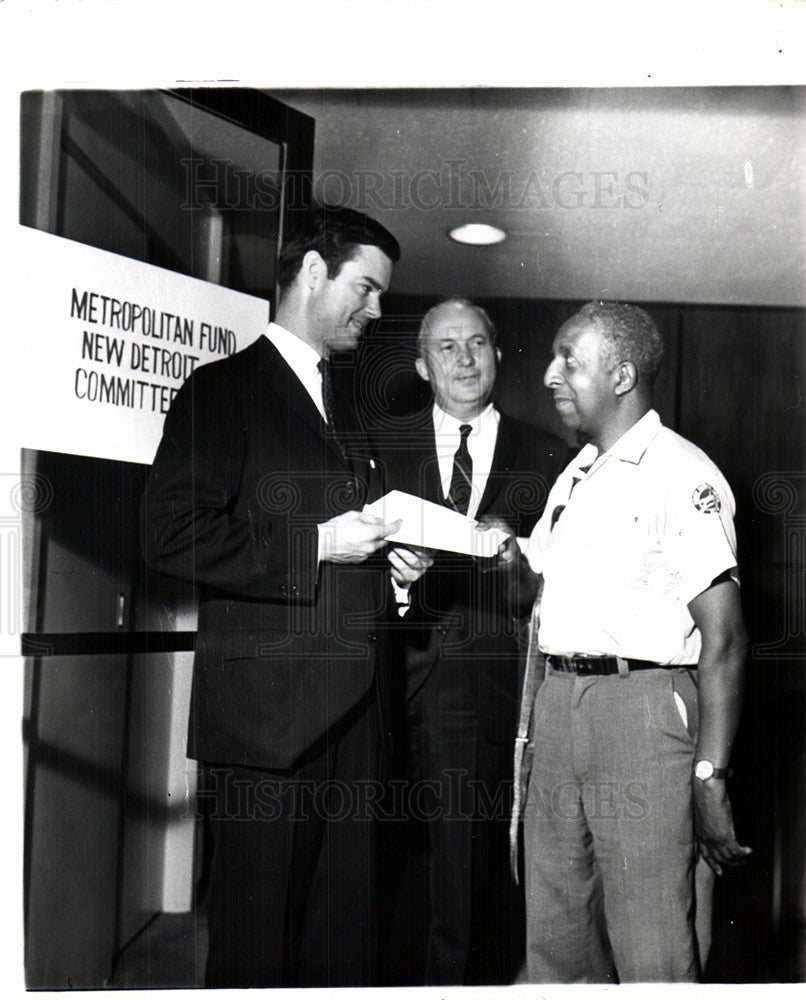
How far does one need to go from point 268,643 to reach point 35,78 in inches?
52.0

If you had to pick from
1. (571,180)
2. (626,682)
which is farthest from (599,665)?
(571,180)

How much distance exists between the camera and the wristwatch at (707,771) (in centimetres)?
174

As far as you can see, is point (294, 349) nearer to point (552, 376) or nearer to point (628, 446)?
point (552, 376)

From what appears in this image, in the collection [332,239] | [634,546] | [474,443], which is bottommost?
[634,546]

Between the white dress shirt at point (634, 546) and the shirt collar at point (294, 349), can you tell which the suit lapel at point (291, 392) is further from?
the white dress shirt at point (634, 546)

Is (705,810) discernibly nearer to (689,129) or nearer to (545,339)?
(545,339)

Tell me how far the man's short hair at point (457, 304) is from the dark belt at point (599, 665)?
0.71 meters

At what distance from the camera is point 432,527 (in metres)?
1.81

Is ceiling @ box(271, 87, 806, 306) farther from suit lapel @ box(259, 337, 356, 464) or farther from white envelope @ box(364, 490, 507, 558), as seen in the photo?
white envelope @ box(364, 490, 507, 558)

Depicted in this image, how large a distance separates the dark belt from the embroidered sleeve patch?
330 mm

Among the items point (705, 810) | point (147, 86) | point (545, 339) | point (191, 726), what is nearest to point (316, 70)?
point (147, 86)

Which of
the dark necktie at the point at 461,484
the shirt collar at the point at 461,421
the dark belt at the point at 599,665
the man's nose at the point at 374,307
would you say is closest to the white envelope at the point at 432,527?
the dark necktie at the point at 461,484

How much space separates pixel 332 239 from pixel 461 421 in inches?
19.3

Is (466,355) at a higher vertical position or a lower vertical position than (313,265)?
lower
